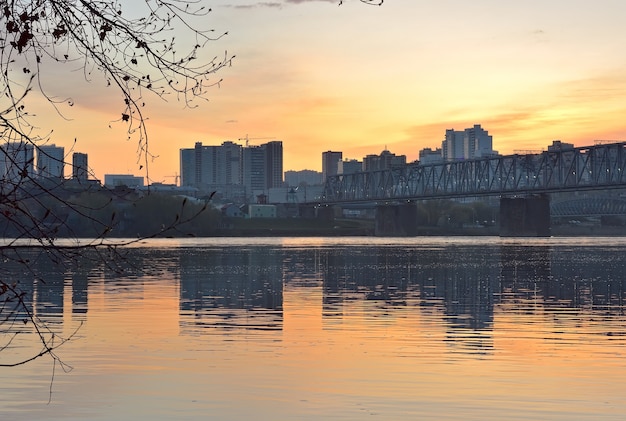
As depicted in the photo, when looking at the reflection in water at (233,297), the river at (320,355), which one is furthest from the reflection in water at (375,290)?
the river at (320,355)

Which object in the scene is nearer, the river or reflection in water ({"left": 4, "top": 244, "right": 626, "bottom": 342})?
the river

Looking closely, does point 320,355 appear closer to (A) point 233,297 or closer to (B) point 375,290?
(A) point 233,297

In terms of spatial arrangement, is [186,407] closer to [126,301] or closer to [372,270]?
[126,301]

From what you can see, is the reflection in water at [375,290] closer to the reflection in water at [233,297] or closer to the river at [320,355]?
the reflection in water at [233,297]

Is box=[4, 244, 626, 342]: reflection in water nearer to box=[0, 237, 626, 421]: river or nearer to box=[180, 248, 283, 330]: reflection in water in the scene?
box=[180, 248, 283, 330]: reflection in water

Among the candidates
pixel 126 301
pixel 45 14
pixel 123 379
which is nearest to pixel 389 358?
pixel 123 379

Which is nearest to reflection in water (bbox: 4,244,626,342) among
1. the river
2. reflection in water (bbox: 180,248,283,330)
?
reflection in water (bbox: 180,248,283,330)

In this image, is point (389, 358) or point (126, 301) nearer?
point (389, 358)

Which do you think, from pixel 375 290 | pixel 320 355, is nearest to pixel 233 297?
pixel 375 290

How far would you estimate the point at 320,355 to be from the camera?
83.2 ft

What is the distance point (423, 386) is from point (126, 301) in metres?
26.0

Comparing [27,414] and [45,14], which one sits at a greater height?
[45,14]

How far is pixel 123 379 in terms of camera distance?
2094cm

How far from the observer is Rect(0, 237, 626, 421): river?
58.6 ft
